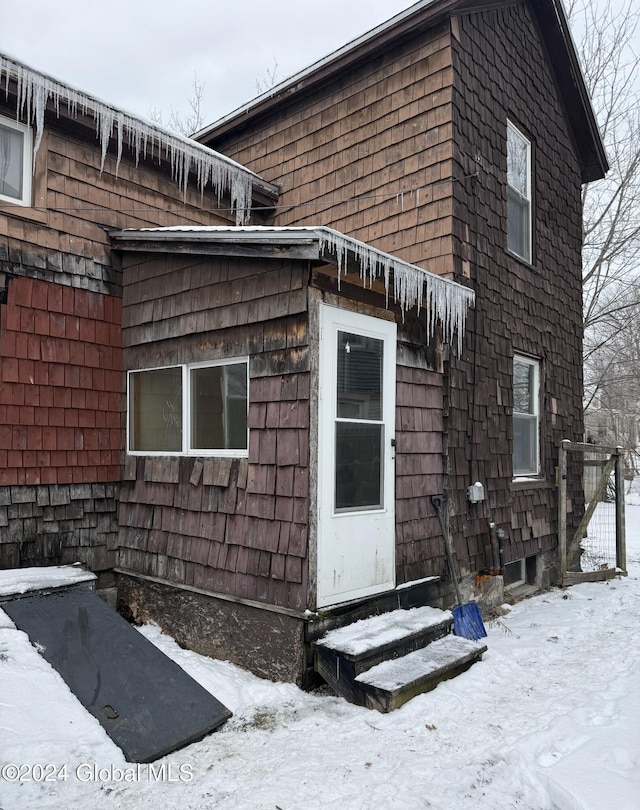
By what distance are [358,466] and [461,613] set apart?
1.66 m

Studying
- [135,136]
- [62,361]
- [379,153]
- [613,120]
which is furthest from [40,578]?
[613,120]

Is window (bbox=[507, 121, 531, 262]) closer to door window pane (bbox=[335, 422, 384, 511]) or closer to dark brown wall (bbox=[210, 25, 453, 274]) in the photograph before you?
dark brown wall (bbox=[210, 25, 453, 274])

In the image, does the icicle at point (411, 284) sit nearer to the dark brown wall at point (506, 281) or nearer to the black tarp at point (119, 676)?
the dark brown wall at point (506, 281)

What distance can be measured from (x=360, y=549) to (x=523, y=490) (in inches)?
123

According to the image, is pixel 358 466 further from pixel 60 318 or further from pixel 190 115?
pixel 190 115

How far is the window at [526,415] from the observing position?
23.2 ft

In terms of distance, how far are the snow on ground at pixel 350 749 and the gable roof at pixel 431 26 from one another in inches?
229

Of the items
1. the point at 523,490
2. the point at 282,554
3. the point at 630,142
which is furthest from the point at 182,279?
the point at 630,142

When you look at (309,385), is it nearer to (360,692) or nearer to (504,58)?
(360,692)

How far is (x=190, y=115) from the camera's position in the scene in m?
19.7

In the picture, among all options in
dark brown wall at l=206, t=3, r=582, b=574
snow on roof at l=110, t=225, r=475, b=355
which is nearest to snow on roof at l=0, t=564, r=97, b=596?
snow on roof at l=110, t=225, r=475, b=355

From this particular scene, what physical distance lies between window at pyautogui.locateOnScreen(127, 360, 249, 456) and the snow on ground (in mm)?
1653

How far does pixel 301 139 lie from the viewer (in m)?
7.38

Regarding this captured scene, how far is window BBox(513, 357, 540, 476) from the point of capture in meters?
7.07
